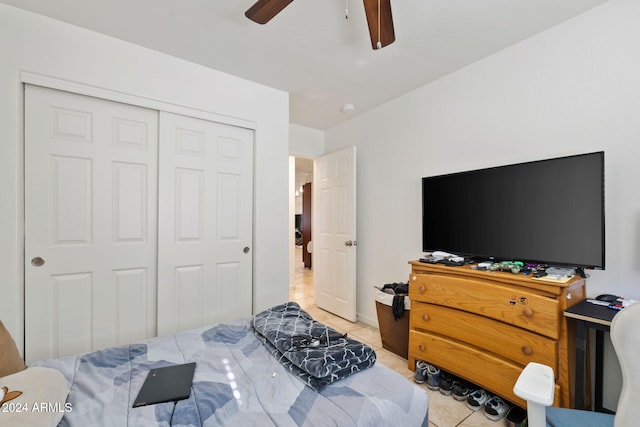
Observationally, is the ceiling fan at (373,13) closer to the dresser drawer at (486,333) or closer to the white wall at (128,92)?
the white wall at (128,92)

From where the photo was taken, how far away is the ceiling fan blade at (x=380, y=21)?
1369 millimetres

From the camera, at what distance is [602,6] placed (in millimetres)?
1764

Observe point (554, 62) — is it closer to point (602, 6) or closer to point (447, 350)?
point (602, 6)

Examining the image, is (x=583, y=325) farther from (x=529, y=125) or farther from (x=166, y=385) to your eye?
(x=166, y=385)

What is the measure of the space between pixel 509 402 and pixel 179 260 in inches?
103

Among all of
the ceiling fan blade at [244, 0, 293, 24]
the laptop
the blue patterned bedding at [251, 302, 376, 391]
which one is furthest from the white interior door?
the laptop

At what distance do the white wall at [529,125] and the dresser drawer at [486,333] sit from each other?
22.5 inches

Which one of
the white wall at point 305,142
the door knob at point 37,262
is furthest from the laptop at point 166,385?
the white wall at point 305,142

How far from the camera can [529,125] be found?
6.87 ft

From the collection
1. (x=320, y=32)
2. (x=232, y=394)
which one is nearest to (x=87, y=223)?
(x=232, y=394)

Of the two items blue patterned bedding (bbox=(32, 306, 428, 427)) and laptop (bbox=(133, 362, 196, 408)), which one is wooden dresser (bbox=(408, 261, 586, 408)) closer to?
blue patterned bedding (bbox=(32, 306, 428, 427))

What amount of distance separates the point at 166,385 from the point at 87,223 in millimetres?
1513

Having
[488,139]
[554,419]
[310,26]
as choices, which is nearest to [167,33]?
[310,26]

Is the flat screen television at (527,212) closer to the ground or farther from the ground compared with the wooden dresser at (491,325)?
farther from the ground
